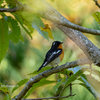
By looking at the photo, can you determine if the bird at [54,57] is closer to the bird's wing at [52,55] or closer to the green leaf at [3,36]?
the bird's wing at [52,55]

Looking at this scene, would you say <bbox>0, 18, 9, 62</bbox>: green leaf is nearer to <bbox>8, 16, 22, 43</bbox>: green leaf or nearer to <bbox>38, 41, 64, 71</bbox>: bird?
<bbox>8, 16, 22, 43</bbox>: green leaf

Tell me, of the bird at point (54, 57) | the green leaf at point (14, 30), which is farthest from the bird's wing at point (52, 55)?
the green leaf at point (14, 30)

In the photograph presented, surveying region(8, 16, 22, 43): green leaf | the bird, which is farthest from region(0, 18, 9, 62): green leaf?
the bird

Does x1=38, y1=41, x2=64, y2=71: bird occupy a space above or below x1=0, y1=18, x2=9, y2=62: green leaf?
below

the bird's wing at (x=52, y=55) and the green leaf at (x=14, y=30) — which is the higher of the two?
the green leaf at (x=14, y=30)

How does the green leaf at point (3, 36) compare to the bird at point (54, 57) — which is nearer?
the green leaf at point (3, 36)

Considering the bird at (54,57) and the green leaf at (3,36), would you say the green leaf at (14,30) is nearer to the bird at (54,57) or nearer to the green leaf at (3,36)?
the green leaf at (3,36)

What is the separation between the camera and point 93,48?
4.22 ft

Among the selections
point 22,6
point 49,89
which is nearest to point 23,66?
point 49,89

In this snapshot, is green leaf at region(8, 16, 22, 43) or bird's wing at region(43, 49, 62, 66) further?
bird's wing at region(43, 49, 62, 66)

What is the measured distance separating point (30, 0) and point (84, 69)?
61 centimetres

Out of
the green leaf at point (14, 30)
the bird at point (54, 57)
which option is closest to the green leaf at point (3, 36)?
the green leaf at point (14, 30)

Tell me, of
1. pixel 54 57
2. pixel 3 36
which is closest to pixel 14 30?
pixel 3 36

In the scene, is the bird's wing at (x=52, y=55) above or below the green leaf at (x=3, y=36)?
below
